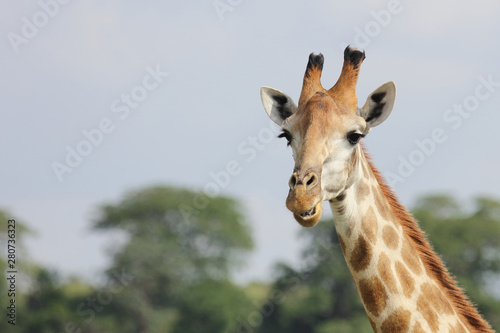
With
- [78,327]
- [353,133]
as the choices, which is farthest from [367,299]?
[78,327]

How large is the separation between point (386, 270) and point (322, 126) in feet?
5.34

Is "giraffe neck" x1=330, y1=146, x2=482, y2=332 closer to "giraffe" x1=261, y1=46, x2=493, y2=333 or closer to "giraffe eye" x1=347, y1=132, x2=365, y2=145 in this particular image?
"giraffe" x1=261, y1=46, x2=493, y2=333

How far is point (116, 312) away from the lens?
71562mm

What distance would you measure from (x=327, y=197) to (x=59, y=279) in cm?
6181

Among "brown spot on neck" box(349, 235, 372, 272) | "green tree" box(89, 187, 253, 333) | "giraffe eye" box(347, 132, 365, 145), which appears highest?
"green tree" box(89, 187, 253, 333)

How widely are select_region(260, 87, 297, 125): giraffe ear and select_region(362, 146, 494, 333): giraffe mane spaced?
53.7 inches

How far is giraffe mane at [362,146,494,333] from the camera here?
9266 mm

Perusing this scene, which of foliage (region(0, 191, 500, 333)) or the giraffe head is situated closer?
the giraffe head

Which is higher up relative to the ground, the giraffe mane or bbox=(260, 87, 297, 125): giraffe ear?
bbox=(260, 87, 297, 125): giraffe ear

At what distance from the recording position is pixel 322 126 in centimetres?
887

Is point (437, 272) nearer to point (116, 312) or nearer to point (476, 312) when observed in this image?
point (476, 312)

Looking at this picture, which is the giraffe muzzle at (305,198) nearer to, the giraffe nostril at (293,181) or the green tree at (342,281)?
the giraffe nostril at (293,181)

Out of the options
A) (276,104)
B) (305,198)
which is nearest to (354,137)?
(305,198)

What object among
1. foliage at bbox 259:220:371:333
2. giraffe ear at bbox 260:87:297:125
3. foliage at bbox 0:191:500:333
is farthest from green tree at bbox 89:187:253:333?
giraffe ear at bbox 260:87:297:125
